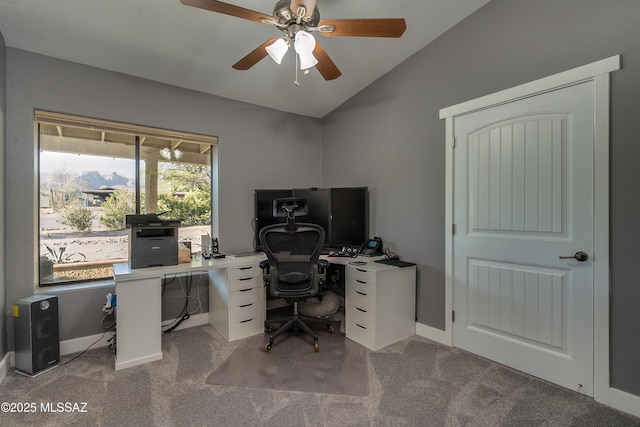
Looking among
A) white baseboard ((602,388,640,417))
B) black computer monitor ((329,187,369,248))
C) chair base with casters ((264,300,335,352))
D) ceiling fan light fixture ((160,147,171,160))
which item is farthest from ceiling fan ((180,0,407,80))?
white baseboard ((602,388,640,417))

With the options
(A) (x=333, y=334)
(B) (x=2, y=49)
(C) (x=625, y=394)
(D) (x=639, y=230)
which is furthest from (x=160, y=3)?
(C) (x=625, y=394)

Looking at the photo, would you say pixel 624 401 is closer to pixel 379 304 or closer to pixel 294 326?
pixel 379 304

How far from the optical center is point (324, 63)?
2.13 metres

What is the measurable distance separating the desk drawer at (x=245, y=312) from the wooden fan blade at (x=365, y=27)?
244cm

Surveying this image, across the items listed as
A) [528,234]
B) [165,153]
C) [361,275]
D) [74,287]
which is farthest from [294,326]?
[165,153]

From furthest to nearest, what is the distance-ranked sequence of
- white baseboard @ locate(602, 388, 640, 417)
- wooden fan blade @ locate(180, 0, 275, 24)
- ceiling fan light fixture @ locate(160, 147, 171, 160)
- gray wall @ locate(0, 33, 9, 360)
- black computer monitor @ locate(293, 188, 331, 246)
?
black computer monitor @ locate(293, 188, 331, 246) < ceiling fan light fixture @ locate(160, 147, 171, 160) < gray wall @ locate(0, 33, 9, 360) < white baseboard @ locate(602, 388, 640, 417) < wooden fan blade @ locate(180, 0, 275, 24)

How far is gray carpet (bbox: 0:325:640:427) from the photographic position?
1719 mm

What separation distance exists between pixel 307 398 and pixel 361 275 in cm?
114

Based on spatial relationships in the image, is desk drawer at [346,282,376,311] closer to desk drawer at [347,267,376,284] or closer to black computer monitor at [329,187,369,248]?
desk drawer at [347,267,376,284]

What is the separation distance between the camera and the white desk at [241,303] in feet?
7.57

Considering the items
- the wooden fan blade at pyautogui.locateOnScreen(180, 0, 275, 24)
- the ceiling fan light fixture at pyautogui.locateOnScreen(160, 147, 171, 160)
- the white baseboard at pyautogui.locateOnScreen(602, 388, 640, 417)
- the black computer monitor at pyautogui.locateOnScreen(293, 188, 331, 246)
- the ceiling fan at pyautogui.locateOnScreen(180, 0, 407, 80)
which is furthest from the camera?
the black computer monitor at pyautogui.locateOnScreen(293, 188, 331, 246)

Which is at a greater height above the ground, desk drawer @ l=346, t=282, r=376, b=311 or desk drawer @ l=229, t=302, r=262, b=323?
desk drawer @ l=346, t=282, r=376, b=311

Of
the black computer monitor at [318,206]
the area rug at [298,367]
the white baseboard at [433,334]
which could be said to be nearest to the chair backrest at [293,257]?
the area rug at [298,367]

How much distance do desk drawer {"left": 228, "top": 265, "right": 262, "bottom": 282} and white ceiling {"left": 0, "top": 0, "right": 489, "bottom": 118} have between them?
6.50 feet
